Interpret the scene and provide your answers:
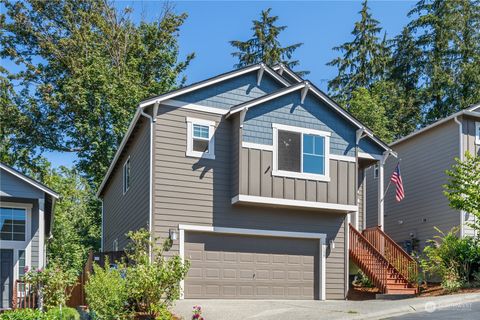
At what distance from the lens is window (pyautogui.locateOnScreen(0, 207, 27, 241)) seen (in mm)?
17734

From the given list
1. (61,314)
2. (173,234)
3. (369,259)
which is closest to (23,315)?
(61,314)

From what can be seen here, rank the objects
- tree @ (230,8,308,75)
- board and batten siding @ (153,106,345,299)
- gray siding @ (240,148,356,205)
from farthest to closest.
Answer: tree @ (230,8,308,75) < gray siding @ (240,148,356,205) < board and batten siding @ (153,106,345,299)

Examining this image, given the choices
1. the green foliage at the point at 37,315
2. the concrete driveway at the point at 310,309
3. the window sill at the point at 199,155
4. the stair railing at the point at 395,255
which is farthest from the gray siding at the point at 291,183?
the green foliage at the point at 37,315

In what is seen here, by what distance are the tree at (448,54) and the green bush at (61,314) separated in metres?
27.9

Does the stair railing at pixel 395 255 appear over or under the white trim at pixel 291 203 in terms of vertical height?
under

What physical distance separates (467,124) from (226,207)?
9.87 m

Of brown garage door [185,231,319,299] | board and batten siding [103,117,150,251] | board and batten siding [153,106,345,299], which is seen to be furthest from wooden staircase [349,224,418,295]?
board and batten siding [103,117,150,251]

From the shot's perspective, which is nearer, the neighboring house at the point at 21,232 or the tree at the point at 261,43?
the neighboring house at the point at 21,232

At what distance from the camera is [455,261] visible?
17203 millimetres

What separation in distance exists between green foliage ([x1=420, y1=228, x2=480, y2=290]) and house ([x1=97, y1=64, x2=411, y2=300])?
125 cm

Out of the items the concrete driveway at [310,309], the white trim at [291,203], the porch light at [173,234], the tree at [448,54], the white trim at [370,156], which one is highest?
the tree at [448,54]

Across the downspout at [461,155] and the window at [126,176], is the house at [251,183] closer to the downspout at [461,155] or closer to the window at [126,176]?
the window at [126,176]

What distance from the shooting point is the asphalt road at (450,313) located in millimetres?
11750

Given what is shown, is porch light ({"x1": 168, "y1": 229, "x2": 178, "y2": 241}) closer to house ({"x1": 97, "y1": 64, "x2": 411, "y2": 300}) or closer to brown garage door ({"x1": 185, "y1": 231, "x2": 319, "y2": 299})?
house ({"x1": 97, "y1": 64, "x2": 411, "y2": 300})
